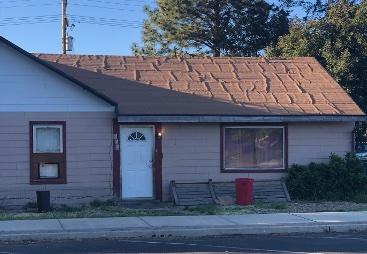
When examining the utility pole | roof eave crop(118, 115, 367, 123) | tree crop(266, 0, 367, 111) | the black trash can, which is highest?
the utility pole

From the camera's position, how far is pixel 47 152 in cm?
1775

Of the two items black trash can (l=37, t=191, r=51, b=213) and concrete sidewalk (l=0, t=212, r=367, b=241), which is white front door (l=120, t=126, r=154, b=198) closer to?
black trash can (l=37, t=191, r=51, b=213)

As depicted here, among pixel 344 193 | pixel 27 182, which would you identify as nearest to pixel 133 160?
pixel 27 182

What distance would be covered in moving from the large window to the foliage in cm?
68

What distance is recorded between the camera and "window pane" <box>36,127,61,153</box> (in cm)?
1772

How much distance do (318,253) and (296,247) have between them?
2.47ft

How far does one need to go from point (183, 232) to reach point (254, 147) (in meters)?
6.40

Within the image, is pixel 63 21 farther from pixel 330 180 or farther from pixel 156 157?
pixel 330 180

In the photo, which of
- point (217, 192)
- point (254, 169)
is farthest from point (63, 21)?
point (217, 192)

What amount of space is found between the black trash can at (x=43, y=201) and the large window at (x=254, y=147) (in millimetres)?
5215

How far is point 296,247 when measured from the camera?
1181cm

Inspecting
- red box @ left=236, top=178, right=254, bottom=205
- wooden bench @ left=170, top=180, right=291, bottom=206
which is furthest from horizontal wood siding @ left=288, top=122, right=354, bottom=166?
red box @ left=236, top=178, right=254, bottom=205

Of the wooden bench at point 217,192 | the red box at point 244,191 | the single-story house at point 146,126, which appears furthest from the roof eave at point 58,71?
the red box at point 244,191

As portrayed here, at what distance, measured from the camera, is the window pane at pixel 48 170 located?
17703mm
